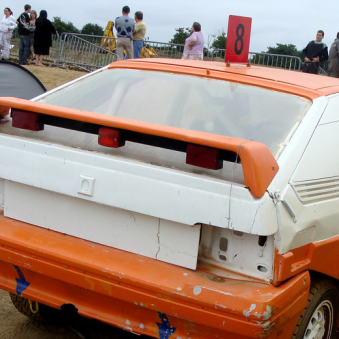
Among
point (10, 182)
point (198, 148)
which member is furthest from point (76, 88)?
point (198, 148)

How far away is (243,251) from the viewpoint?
2.29 m

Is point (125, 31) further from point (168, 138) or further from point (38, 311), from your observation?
point (168, 138)

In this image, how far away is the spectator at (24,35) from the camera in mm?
15117

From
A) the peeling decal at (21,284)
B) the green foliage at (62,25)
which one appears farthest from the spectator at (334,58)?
the green foliage at (62,25)

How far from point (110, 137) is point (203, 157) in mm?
461

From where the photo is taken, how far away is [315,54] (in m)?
13.2

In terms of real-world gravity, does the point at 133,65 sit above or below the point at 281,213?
above

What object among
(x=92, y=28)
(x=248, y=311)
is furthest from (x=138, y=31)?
(x=92, y=28)

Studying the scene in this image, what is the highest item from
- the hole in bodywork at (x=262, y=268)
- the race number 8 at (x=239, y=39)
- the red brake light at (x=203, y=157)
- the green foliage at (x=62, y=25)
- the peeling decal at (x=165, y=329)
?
the green foliage at (x=62, y=25)

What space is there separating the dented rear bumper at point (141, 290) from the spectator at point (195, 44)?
1056cm

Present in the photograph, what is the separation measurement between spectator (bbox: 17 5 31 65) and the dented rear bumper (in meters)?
13.5

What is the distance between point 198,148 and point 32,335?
66.3 inches

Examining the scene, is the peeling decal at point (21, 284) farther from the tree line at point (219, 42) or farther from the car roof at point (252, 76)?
the tree line at point (219, 42)

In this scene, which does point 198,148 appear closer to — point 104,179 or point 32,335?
point 104,179
